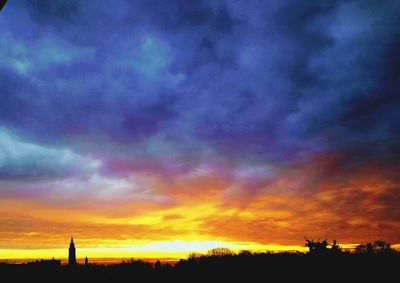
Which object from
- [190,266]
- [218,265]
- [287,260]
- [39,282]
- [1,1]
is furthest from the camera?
[39,282]

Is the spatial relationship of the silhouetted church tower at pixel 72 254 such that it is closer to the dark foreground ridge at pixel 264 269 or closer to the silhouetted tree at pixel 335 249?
the dark foreground ridge at pixel 264 269

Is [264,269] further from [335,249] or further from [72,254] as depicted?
[72,254]

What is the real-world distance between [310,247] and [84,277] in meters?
21.3

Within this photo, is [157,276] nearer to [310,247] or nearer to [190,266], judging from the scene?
[190,266]

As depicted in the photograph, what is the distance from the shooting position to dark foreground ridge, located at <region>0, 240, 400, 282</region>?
21.7 metres

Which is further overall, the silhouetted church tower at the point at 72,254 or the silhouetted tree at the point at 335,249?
the silhouetted church tower at the point at 72,254

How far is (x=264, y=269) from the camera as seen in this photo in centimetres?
2398

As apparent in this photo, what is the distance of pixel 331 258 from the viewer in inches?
956

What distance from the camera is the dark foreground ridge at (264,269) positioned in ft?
71.1

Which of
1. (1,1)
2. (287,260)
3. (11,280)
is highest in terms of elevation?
(1,1)

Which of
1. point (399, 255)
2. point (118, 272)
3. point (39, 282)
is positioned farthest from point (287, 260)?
point (39, 282)

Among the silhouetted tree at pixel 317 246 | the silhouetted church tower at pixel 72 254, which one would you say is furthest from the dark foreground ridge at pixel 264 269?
the silhouetted church tower at pixel 72 254

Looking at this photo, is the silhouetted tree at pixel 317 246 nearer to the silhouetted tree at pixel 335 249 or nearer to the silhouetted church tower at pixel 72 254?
the silhouetted tree at pixel 335 249

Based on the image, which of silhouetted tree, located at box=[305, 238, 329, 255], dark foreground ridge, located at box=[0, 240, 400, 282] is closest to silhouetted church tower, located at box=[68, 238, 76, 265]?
dark foreground ridge, located at box=[0, 240, 400, 282]
